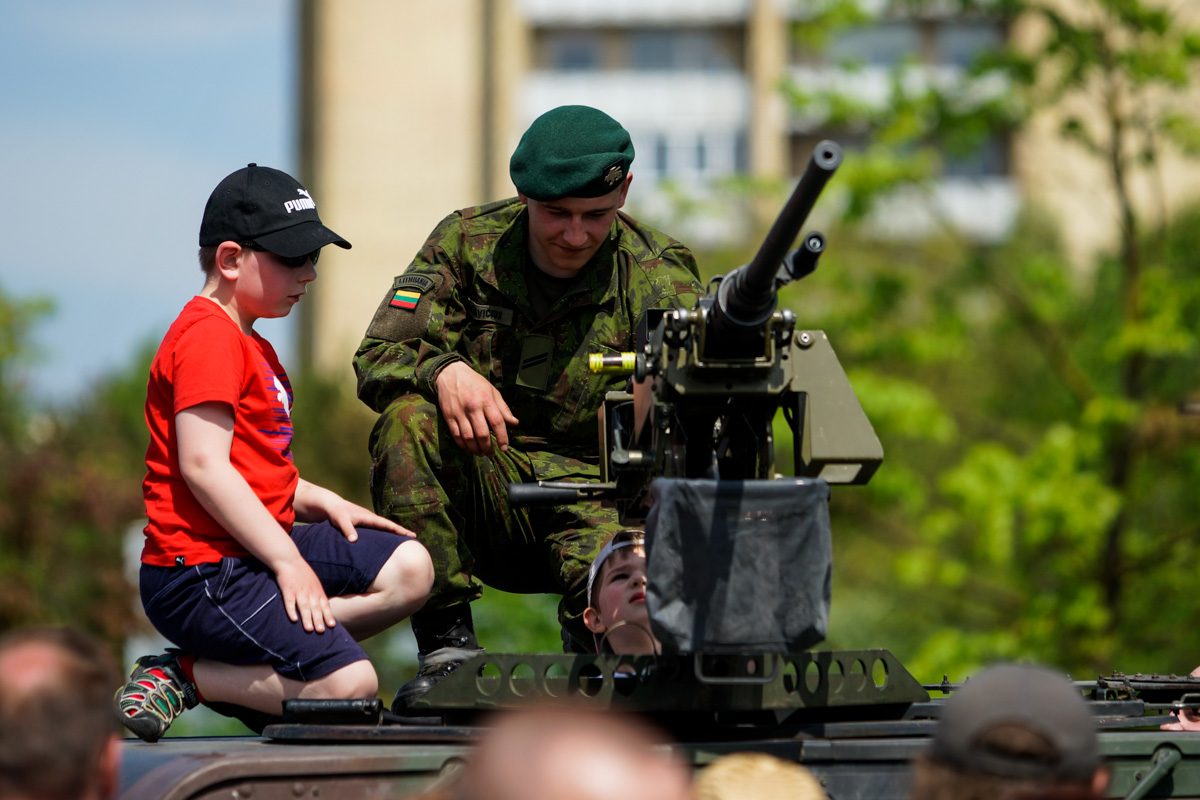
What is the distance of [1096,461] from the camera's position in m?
14.6

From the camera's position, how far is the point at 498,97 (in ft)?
133

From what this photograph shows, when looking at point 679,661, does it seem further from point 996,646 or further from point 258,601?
point 996,646

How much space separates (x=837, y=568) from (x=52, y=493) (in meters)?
11.1

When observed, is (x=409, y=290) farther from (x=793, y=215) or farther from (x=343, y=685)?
(x=793, y=215)

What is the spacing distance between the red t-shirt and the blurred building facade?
32.2 m

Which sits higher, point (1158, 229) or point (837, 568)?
point (1158, 229)

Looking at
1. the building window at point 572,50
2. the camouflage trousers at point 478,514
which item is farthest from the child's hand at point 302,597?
the building window at point 572,50

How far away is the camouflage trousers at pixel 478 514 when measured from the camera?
4410mm

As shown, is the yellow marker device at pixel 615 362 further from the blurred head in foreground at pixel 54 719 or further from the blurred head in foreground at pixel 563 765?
the blurred head in foreground at pixel 563 765

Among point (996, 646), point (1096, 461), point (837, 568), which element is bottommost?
point (837, 568)

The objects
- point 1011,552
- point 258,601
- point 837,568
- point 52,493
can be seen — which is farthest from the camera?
point 837,568

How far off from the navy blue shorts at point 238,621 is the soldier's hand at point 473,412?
0.69m

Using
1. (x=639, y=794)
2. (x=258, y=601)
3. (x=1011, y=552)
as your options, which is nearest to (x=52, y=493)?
(x=1011, y=552)

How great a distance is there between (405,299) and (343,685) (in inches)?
56.0
